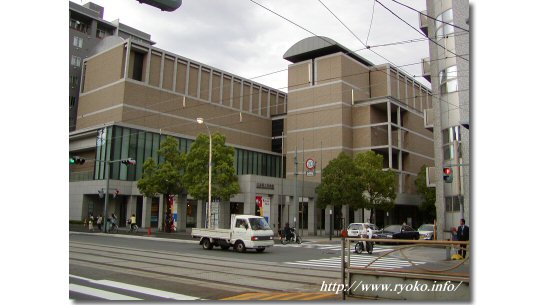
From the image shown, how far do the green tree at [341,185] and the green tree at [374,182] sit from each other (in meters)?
0.65

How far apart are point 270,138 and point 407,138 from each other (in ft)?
67.0

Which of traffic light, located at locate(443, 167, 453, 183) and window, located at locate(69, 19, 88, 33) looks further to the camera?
window, located at locate(69, 19, 88, 33)

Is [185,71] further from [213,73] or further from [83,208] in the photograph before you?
[83,208]

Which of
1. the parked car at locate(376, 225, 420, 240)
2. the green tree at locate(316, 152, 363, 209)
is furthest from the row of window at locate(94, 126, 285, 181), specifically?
the parked car at locate(376, 225, 420, 240)

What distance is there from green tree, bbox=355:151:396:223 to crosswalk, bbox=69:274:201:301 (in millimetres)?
34821

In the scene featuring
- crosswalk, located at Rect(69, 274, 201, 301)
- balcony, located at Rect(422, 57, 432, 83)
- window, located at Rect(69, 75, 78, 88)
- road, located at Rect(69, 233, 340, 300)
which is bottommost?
road, located at Rect(69, 233, 340, 300)

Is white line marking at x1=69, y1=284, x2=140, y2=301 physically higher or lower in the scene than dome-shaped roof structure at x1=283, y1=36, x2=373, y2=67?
lower

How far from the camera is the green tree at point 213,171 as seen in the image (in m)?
35.6

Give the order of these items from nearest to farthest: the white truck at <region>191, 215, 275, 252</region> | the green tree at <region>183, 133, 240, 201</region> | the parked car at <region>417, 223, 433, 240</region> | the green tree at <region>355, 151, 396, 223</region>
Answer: the white truck at <region>191, 215, 275, 252</region>, the parked car at <region>417, 223, 433, 240</region>, the green tree at <region>183, 133, 240, 201</region>, the green tree at <region>355, 151, 396, 223</region>

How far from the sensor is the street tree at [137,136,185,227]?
125ft

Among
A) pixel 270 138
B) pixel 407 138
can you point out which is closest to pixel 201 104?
pixel 270 138

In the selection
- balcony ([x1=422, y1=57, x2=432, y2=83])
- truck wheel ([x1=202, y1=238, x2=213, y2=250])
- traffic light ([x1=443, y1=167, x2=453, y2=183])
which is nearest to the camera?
traffic light ([x1=443, y1=167, x2=453, y2=183])

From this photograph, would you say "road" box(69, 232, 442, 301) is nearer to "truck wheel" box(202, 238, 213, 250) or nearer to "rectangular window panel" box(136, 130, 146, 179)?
"truck wheel" box(202, 238, 213, 250)

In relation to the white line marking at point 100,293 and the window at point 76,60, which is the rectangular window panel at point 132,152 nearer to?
the window at point 76,60
